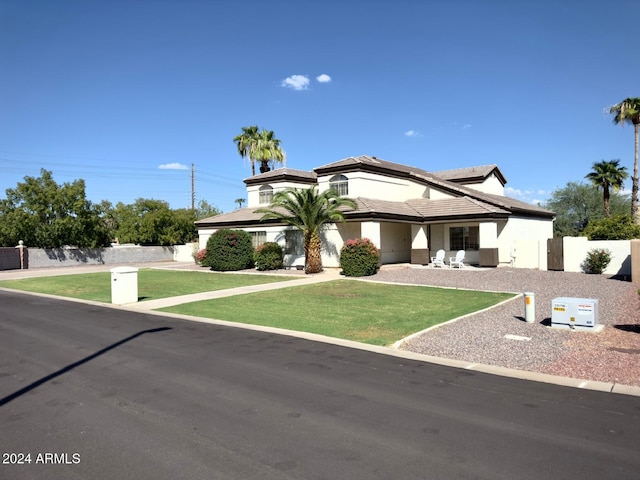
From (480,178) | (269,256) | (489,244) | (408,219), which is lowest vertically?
(269,256)

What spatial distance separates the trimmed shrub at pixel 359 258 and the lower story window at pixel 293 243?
562cm

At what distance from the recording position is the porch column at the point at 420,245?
2845cm

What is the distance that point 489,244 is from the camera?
26.0m

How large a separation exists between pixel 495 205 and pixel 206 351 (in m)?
22.7

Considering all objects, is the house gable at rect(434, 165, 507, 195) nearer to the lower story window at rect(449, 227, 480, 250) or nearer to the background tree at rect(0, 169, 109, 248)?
the lower story window at rect(449, 227, 480, 250)

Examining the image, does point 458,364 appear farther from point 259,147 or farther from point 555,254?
point 259,147

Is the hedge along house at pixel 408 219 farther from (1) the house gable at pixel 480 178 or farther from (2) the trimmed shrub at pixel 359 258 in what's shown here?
(2) the trimmed shrub at pixel 359 258

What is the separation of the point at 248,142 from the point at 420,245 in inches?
898

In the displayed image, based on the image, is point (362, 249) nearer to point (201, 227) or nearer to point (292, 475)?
point (201, 227)

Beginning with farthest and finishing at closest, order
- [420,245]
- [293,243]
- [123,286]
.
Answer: [293,243] < [420,245] < [123,286]

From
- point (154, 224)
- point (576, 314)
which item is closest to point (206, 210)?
point (154, 224)

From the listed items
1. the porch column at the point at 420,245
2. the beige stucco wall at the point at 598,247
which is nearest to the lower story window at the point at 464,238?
the porch column at the point at 420,245

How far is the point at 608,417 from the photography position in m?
5.68

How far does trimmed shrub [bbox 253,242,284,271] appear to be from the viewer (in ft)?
94.3
